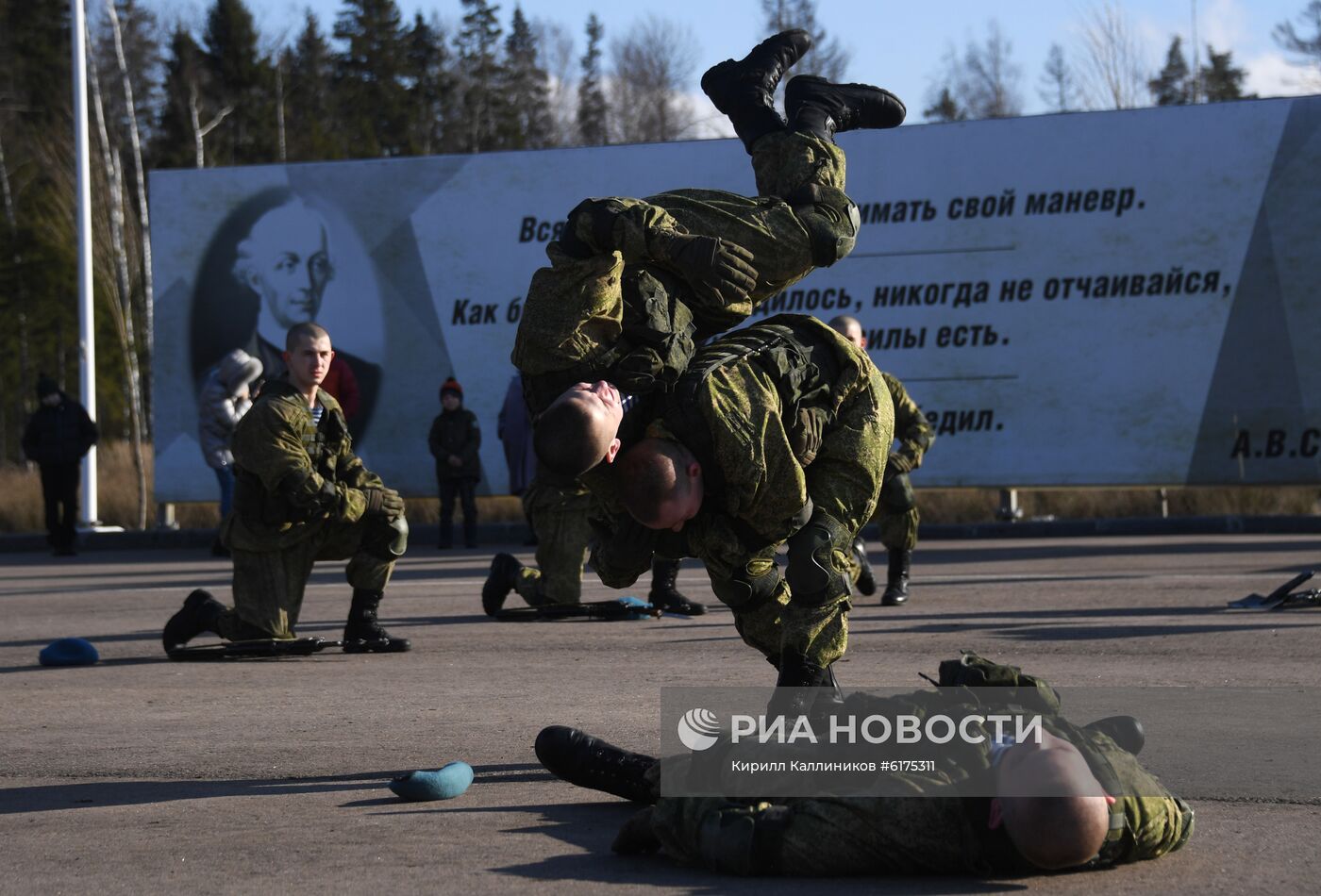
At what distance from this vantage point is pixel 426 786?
16.3ft

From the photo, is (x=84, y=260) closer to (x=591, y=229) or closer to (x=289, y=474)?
(x=289, y=474)

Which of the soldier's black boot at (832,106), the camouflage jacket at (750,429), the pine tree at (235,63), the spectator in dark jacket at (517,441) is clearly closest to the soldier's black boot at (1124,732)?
the camouflage jacket at (750,429)

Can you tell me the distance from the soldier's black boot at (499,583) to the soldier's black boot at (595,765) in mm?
5614

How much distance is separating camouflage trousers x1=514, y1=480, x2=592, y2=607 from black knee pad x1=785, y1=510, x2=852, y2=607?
523 centimetres

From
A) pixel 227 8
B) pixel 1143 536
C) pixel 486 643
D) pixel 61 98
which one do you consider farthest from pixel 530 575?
pixel 227 8

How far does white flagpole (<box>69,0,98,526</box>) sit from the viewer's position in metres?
21.6

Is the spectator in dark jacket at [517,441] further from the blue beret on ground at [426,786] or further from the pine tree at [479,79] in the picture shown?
the pine tree at [479,79]

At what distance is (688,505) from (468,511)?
14.8 metres

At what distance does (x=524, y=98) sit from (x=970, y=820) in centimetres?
5867

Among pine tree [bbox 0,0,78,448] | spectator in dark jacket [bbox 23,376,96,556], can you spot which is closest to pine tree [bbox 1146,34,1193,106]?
pine tree [bbox 0,0,78,448]

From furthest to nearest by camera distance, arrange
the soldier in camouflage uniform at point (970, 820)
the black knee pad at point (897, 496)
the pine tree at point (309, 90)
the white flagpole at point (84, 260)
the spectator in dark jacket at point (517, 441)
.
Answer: the pine tree at point (309, 90) → the white flagpole at point (84, 260) → the spectator in dark jacket at point (517, 441) → the black knee pad at point (897, 496) → the soldier in camouflage uniform at point (970, 820)

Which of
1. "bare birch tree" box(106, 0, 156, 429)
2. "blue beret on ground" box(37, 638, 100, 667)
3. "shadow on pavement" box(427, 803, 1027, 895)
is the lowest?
"blue beret on ground" box(37, 638, 100, 667)

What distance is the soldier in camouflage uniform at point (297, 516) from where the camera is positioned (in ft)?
27.2

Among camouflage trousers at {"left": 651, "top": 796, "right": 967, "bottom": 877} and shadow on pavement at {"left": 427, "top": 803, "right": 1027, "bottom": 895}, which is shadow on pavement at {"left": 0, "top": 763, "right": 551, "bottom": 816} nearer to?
shadow on pavement at {"left": 427, "top": 803, "right": 1027, "bottom": 895}
